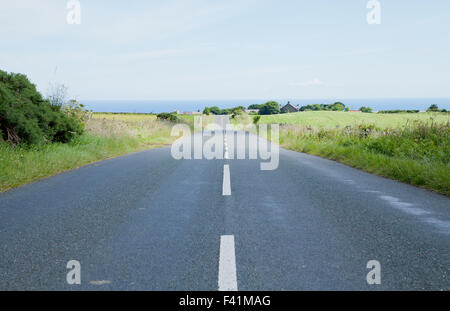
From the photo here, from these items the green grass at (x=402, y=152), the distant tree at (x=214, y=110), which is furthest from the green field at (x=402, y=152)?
the distant tree at (x=214, y=110)

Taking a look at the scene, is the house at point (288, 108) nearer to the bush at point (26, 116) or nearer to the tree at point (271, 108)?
the tree at point (271, 108)

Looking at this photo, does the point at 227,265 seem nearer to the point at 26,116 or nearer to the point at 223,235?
the point at 223,235

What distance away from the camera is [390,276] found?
11.7ft

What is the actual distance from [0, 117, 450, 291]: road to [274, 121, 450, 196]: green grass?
2.82ft

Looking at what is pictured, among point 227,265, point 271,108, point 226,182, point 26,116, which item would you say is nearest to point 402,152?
point 226,182

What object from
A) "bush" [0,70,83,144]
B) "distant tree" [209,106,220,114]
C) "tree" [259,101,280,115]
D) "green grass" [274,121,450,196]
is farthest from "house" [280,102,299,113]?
"bush" [0,70,83,144]

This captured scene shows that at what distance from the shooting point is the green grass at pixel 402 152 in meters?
8.95

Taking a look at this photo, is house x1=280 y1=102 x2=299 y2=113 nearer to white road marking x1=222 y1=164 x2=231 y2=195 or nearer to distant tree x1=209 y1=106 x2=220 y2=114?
distant tree x1=209 y1=106 x2=220 y2=114

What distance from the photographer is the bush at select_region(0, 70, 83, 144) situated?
11.3 meters

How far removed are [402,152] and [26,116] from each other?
40.0 ft

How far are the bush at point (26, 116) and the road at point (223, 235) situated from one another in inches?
146

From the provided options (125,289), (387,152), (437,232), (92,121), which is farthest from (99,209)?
(92,121)
